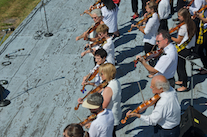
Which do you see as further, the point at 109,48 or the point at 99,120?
the point at 109,48

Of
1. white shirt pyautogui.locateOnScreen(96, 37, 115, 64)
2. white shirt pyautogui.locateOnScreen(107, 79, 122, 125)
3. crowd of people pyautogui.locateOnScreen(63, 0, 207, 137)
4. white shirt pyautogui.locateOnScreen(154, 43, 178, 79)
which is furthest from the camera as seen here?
white shirt pyautogui.locateOnScreen(96, 37, 115, 64)

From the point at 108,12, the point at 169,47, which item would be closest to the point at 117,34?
the point at 108,12

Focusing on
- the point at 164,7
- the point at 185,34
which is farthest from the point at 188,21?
the point at 164,7

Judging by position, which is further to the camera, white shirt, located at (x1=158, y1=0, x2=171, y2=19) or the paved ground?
white shirt, located at (x1=158, y1=0, x2=171, y2=19)

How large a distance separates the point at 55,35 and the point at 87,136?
19.4ft

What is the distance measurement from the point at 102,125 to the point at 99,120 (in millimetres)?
80

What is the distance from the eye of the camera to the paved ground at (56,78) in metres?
5.34

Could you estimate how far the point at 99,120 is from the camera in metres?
3.34

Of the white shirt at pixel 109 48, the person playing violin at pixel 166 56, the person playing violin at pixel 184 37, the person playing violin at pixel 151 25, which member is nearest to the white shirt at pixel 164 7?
the person playing violin at pixel 151 25

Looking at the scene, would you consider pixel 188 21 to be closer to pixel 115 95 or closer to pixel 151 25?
pixel 151 25

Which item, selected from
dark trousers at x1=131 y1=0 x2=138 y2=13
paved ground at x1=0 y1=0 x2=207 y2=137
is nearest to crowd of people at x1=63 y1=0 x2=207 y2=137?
paved ground at x1=0 y1=0 x2=207 y2=137

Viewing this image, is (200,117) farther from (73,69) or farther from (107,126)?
(73,69)

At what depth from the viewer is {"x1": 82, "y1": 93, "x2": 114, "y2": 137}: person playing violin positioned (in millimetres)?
3334

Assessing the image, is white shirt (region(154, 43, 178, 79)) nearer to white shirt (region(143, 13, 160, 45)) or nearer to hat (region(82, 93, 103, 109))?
white shirt (region(143, 13, 160, 45))
